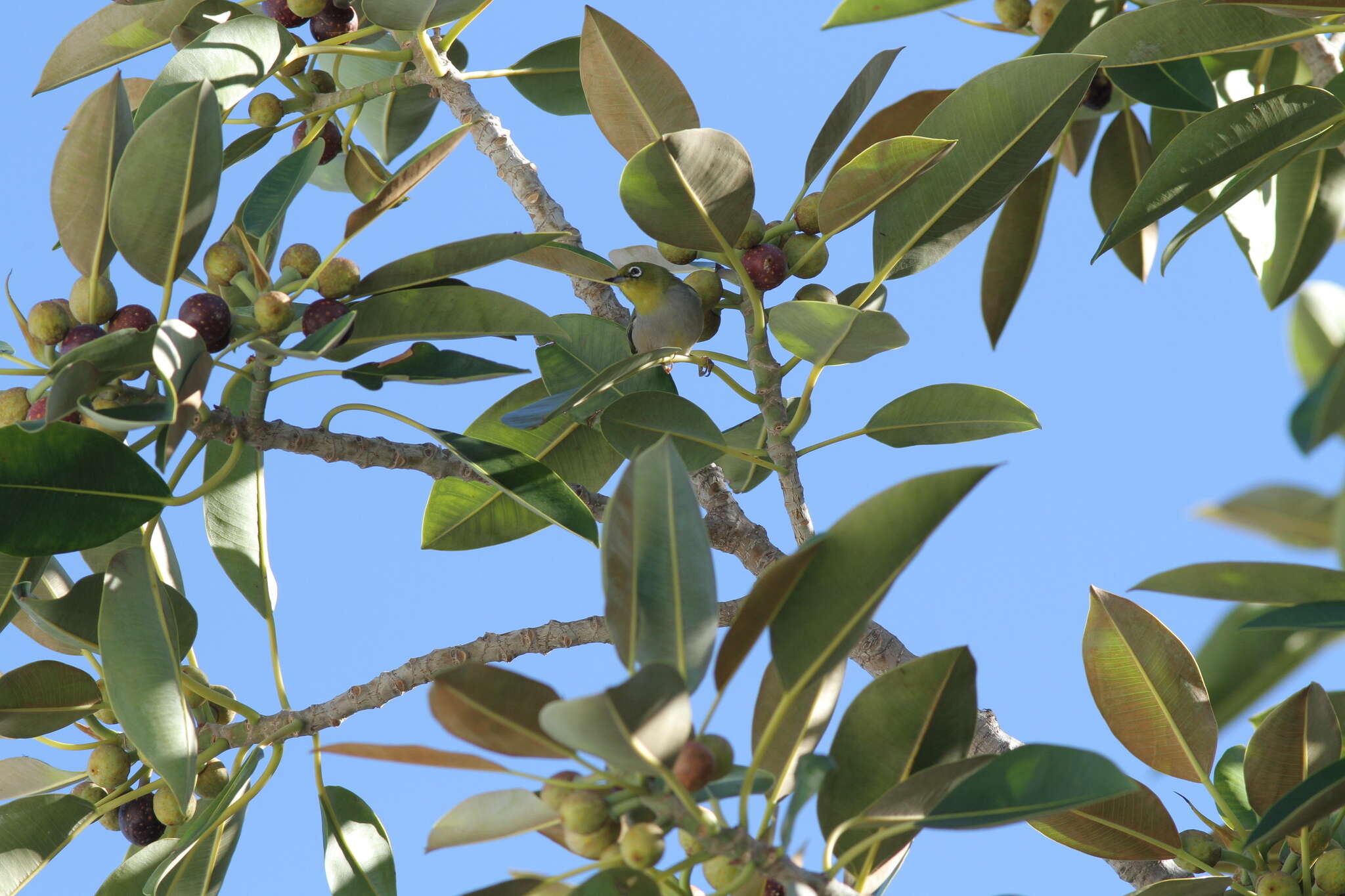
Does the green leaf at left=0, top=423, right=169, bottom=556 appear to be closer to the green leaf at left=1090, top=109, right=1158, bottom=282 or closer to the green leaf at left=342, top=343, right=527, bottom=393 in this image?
the green leaf at left=342, top=343, right=527, bottom=393

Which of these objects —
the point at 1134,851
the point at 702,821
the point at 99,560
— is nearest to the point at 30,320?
the point at 99,560

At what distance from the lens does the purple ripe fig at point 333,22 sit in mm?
1567

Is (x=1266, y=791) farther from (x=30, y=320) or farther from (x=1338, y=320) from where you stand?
(x=30, y=320)

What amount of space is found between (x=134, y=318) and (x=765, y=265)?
0.61 m

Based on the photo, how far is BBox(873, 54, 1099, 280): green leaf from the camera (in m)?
1.04

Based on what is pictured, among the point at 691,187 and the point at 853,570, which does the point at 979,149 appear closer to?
the point at 691,187

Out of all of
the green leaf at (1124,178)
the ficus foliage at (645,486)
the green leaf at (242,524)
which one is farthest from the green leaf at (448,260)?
the green leaf at (1124,178)

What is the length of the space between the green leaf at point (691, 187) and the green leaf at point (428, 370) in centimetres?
19

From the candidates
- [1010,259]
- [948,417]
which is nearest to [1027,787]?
[948,417]

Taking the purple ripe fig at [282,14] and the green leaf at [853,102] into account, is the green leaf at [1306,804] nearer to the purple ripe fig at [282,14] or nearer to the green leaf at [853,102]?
the green leaf at [853,102]

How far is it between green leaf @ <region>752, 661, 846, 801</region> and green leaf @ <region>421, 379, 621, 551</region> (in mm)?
481

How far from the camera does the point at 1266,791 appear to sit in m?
1.08

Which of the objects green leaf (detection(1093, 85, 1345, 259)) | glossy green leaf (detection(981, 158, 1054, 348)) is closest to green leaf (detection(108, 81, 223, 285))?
green leaf (detection(1093, 85, 1345, 259))

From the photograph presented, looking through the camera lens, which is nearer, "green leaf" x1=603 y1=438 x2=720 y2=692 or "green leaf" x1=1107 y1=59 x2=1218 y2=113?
"green leaf" x1=603 y1=438 x2=720 y2=692
